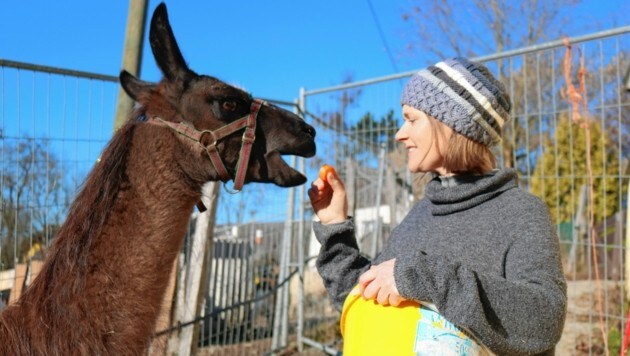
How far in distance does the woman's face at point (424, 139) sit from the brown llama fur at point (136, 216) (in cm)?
97

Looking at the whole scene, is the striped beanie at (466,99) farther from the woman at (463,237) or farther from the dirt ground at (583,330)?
the dirt ground at (583,330)

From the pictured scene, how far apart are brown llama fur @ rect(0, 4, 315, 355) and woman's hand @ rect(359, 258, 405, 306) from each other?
1.10 metres

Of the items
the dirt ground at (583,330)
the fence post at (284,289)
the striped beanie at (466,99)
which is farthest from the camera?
the fence post at (284,289)

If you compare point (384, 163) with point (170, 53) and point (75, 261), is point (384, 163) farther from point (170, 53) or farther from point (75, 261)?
point (75, 261)

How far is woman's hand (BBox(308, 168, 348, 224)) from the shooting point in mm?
1932

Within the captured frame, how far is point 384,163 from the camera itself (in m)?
6.97

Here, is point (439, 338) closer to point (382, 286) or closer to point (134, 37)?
point (382, 286)

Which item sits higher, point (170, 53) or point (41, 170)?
point (170, 53)

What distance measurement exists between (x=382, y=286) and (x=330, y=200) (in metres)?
0.63

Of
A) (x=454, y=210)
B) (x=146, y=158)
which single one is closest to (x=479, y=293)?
(x=454, y=210)

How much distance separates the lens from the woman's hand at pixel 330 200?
1932mm

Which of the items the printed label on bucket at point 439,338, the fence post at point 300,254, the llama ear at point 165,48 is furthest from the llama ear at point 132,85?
the fence post at point 300,254

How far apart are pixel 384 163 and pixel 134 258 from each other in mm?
5020

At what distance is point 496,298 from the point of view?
1332 millimetres
